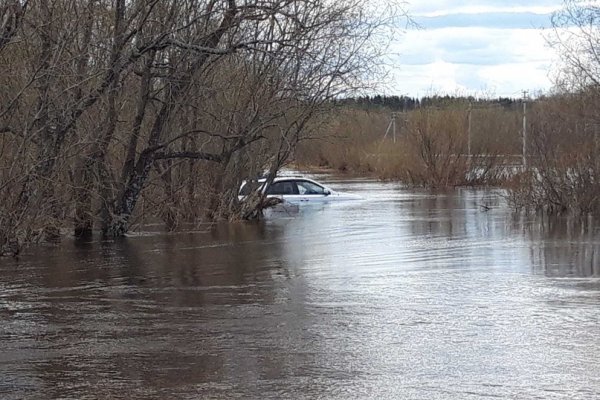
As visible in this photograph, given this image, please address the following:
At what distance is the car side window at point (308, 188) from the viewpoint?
1170 inches

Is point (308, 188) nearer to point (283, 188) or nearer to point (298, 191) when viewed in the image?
point (298, 191)

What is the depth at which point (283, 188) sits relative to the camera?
2939 centimetres

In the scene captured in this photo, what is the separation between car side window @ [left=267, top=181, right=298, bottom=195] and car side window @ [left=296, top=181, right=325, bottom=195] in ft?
0.66

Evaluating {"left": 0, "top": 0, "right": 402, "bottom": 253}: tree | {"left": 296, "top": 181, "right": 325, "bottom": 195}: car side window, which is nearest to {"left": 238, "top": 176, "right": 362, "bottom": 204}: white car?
{"left": 296, "top": 181, "right": 325, "bottom": 195}: car side window

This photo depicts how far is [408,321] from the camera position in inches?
386

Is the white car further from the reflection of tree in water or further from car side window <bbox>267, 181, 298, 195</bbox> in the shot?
the reflection of tree in water

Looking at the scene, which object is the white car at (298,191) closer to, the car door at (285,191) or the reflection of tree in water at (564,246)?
the car door at (285,191)

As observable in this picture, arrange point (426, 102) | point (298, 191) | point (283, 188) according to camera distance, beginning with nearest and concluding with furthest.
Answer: point (283, 188) → point (298, 191) → point (426, 102)

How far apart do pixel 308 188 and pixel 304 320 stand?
66.0 feet

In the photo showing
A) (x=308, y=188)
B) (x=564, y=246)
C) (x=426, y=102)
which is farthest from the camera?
(x=426, y=102)

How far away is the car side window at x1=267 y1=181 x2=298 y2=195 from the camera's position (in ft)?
95.3

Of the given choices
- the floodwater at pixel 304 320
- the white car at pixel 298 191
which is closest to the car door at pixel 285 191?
the white car at pixel 298 191

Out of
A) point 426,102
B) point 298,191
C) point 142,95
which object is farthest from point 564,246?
point 426,102

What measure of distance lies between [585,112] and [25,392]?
22.5 metres
